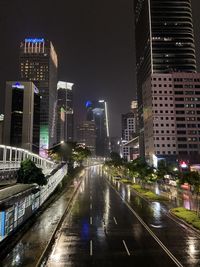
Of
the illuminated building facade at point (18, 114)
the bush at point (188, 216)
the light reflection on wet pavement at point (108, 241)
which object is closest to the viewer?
the light reflection on wet pavement at point (108, 241)

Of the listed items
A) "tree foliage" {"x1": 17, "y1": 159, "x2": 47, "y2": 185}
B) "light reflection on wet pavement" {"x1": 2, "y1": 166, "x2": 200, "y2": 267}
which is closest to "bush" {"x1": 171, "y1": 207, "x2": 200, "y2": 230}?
"light reflection on wet pavement" {"x1": 2, "y1": 166, "x2": 200, "y2": 267}

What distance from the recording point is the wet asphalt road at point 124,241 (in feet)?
58.4

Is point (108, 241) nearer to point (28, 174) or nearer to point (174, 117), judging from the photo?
point (28, 174)

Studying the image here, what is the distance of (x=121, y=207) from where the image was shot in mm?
39438

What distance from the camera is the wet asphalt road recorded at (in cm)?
1781

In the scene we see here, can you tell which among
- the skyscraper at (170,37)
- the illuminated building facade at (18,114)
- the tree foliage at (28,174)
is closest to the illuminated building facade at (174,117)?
the skyscraper at (170,37)

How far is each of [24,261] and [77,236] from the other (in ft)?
22.9

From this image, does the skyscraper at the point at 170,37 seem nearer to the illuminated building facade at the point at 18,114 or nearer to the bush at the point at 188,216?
the illuminated building facade at the point at 18,114

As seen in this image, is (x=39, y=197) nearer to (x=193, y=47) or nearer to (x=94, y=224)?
(x=94, y=224)

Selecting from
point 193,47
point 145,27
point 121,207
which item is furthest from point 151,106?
point 121,207

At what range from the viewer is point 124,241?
22188 mm

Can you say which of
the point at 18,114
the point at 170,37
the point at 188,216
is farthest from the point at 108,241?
the point at 18,114

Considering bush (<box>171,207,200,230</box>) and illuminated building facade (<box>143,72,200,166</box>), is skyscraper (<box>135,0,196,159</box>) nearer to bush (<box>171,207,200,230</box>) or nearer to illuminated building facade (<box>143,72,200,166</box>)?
illuminated building facade (<box>143,72,200,166</box>)

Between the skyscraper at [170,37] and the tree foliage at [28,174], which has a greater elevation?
the skyscraper at [170,37]
